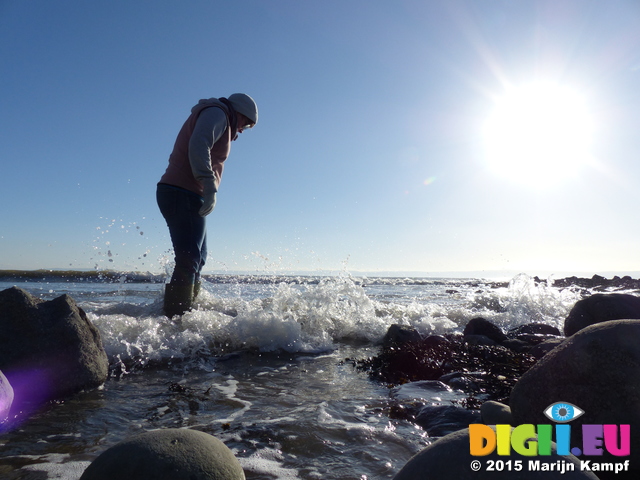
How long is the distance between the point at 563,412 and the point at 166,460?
1.95m

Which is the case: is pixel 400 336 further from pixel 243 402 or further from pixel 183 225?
pixel 183 225

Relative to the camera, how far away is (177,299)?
193 inches

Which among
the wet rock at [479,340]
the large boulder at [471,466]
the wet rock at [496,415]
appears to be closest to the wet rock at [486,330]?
the wet rock at [479,340]

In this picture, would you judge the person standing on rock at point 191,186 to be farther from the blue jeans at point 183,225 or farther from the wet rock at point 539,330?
the wet rock at point 539,330

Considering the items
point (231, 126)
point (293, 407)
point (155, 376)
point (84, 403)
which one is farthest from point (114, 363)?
point (231, 126)

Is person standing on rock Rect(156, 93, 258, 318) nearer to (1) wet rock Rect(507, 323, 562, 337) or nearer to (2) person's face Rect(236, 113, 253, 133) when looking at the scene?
(2) person's face Rect(236, 113, 253, 133)

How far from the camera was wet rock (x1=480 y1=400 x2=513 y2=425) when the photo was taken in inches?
84.7

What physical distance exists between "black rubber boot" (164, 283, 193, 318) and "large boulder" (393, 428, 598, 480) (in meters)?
3.98

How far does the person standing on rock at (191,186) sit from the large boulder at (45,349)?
1519 millimetres

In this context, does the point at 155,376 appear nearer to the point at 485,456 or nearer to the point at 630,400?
the point at 485,456

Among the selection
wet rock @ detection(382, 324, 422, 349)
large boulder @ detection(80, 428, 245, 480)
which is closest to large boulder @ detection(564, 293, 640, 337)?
wet rock @ detection(382, 324, 422, 349)

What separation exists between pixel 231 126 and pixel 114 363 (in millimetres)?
3153

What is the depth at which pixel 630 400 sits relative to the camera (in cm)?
188

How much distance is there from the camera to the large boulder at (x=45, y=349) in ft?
9.25
